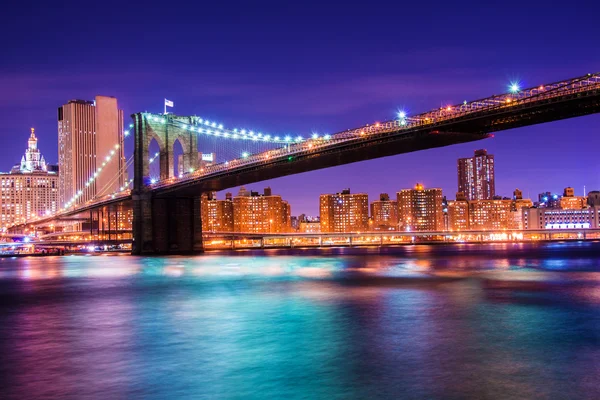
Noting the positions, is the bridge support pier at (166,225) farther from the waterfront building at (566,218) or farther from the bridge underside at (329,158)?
the waterfront building at (566,218)

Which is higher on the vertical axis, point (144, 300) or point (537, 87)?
point (537, 87)

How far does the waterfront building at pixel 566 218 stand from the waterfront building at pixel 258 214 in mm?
68426

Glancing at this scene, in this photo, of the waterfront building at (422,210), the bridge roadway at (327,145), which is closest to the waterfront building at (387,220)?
the waterfront building at (422,210)

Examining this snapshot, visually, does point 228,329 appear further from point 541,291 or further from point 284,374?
point 541,291

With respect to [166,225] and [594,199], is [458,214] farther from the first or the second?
[166,225]

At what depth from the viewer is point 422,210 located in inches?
7219

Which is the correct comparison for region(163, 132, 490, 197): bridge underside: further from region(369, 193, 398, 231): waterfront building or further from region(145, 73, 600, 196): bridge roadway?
region(369, 193, 398, 231): waterfront building

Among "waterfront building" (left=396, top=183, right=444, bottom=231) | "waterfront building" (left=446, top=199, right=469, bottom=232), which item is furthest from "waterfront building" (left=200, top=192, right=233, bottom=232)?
"waterfront building" (left=446, top=199, right=469, bottom=232)

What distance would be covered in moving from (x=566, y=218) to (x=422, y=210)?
3882cm

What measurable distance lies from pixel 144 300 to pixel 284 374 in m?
13.9

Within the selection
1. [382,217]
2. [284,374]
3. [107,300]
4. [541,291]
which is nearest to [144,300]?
[107,300]

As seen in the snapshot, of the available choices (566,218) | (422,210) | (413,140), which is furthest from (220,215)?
(413,140)

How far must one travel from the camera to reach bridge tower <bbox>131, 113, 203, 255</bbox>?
6750 centimetres

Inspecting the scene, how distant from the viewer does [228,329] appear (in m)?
17.3
